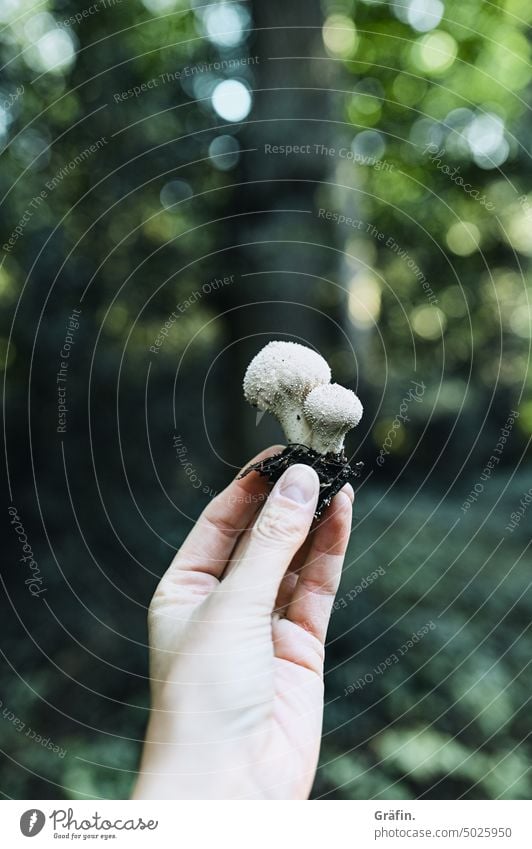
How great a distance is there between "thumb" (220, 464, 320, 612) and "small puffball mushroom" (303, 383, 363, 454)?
78 millimetres

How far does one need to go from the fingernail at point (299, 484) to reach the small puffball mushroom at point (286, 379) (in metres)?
0.10

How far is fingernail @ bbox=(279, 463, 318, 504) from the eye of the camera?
107cm

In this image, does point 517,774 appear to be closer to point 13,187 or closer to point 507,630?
point 507,630

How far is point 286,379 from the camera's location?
3.65 ft

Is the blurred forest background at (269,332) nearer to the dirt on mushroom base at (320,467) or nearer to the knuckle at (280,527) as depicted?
the dirt on mushroom base at (320,467)

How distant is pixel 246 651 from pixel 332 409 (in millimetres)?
400

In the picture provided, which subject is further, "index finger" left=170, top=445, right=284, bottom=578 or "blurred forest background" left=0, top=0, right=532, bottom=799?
"blurred forest background" left=0, top=0, right=532, bottom=799

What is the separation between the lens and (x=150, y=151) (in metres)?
2.66

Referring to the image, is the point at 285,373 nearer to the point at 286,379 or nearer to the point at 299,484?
the point at 286,379

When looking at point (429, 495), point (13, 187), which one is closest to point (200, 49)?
point (13, 187)

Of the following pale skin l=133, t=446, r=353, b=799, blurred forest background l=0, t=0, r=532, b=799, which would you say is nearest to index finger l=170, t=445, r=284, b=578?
pale skin l=133, t=446, r=353, b=799

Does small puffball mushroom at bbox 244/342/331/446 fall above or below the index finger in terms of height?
above

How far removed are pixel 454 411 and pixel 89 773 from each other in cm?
218

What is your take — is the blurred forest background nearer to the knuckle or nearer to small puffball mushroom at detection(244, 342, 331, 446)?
small puffball mushroom at detection(244, 342, 331, 446)
